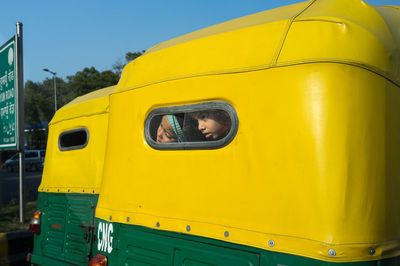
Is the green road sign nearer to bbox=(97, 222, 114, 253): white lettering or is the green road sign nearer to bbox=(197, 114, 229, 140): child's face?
bbox=(97, 222, 114, 253): white lettering

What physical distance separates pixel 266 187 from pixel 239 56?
30.4 inches

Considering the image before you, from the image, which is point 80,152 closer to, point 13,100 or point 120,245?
point 120,245

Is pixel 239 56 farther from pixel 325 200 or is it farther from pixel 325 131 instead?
pixel 325 200

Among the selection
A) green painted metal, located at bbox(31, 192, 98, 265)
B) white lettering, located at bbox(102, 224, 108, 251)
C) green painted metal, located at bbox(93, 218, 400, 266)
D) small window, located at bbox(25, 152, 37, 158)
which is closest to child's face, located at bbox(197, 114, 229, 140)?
green painted metal, located at bbox(93, 218, 400, 266)

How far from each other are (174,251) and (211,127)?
80cm

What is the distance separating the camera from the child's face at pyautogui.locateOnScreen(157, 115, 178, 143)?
2637 mm

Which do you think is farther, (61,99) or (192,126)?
A: (61,99)

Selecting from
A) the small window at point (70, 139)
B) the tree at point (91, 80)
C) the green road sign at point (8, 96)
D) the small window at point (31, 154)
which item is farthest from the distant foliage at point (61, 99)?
the small window at point (70, 139)

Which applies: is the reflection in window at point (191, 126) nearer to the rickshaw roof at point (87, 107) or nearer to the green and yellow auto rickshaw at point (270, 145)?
the green and yellow auto rickshaw at point (270, 145)

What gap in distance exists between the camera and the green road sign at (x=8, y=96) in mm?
8375

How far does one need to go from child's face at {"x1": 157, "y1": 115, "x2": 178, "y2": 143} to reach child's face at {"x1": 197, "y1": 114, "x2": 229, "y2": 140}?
0.84ft

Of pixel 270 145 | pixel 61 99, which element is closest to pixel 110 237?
pixel 270 145

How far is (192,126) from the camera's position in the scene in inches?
98.4

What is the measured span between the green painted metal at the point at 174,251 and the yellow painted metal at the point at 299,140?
46 millimetres
